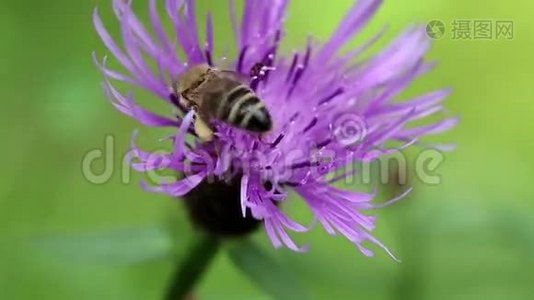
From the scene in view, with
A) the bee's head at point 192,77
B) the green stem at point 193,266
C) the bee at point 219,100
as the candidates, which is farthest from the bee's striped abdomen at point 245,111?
the green stem at point 193,266

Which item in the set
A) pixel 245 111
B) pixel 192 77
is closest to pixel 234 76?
pixel 192 77

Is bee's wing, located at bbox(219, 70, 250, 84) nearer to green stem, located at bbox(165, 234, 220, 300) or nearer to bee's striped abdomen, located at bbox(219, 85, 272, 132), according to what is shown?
bee's striped abdomen, located at bbox(219, 85, 272, 132)

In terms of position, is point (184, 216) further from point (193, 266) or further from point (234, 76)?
point (234, 76)

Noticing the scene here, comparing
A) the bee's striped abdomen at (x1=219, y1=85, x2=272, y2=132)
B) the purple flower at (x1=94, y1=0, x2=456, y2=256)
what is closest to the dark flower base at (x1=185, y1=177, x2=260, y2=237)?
the purple flower at (x1=94, y1=0, x2=456, y2=256)

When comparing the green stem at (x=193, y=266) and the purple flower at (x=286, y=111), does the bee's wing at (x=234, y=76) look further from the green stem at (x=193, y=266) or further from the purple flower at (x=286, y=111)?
the green stem at (x=193, y=266)

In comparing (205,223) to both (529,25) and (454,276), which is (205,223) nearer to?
(454,276)
